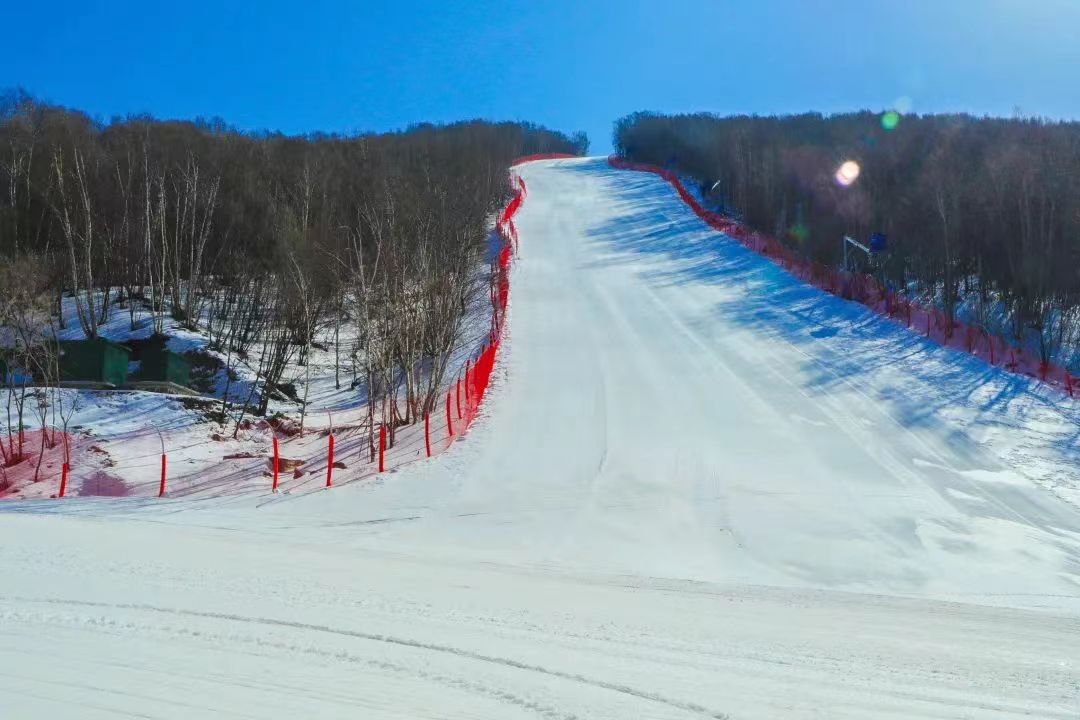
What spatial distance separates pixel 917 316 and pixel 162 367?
950 inches

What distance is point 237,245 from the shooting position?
3716 cm

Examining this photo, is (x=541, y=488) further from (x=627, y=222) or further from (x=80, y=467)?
(x=627, y=222)

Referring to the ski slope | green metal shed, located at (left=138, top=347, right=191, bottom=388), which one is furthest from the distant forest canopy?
green metal shed, located at (left=138, top=347, right=191, bottom=388)

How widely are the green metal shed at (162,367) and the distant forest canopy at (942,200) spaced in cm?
2473

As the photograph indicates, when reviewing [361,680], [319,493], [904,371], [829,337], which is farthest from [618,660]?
[829,337]

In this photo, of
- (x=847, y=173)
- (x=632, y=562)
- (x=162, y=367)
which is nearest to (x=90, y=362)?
(x=162, y=367)

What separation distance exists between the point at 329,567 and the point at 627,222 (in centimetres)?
4000

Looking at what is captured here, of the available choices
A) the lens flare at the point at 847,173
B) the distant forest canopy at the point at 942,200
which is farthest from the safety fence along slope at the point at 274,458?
the lens flare at the point at 847,173

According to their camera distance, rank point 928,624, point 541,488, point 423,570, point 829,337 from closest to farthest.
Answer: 1. point 928,624
2. point 423,570
3. point 541,488
4. point 829,337

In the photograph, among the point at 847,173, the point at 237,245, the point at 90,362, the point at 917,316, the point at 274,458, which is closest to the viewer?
the point at 274,458

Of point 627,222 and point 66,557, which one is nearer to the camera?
point 66,557

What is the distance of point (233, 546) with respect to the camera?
10.2m

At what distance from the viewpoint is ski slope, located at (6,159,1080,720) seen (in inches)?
232

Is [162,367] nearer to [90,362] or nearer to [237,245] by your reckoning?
[90,362]
